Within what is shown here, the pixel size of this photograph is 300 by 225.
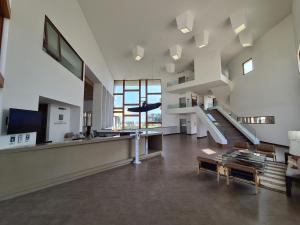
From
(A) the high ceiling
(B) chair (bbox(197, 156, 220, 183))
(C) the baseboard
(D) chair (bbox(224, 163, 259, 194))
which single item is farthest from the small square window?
(C) the baseboard

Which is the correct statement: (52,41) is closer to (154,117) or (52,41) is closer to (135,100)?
(135,100)

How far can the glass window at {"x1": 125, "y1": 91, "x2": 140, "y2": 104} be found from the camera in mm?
16234

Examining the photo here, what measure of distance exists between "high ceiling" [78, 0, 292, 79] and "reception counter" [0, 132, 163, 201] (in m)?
5.92

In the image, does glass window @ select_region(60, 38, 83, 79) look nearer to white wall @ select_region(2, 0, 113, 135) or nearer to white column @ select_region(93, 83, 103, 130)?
white wall @ select_region(2, 0, 113, 135)

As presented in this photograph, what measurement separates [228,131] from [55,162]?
9793 mm

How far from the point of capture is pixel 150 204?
7.90 feet

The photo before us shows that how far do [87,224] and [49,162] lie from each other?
1.86m

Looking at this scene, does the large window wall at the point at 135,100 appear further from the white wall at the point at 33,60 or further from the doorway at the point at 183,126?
the white wall at the point at 33,60

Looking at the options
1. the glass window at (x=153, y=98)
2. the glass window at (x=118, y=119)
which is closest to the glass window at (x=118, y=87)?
the glass window at (x=118, y=119)

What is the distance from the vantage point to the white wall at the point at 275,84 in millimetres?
7250

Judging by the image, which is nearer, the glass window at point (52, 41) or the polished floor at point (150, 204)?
the polished floor at point (150, 204)

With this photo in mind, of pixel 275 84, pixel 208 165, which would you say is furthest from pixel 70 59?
pixel 275 84

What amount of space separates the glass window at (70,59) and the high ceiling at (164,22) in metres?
2.42

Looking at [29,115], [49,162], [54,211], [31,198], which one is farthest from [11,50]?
[54,211]
